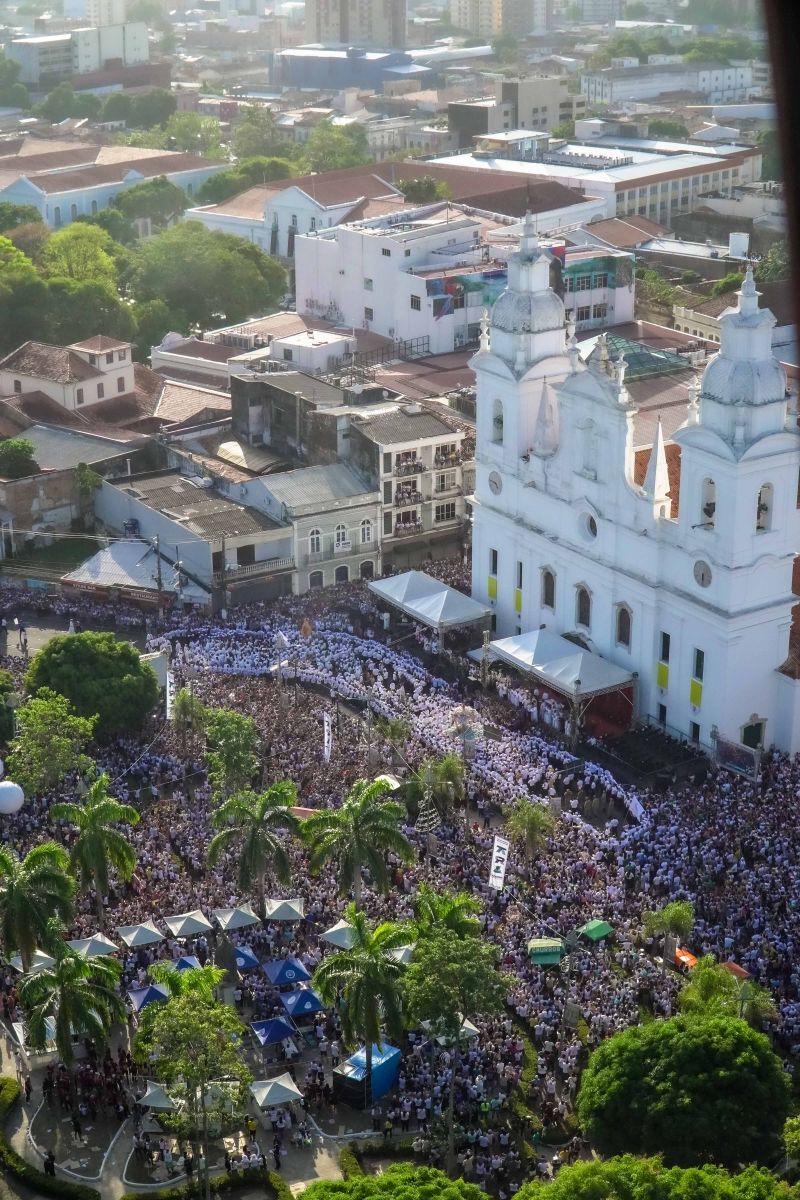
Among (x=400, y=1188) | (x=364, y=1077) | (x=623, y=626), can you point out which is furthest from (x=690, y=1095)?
(x=623, y=626)

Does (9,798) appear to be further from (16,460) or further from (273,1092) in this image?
(16,460)

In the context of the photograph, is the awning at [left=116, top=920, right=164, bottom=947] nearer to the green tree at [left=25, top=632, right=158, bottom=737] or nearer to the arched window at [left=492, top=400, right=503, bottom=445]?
the green tree at [left=25, top=632, right=158, bottom=737]

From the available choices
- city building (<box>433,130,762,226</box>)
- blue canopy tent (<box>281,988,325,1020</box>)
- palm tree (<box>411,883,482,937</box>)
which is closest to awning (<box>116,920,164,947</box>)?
blue canopy tent (<box>281,988,325,1020</box>)

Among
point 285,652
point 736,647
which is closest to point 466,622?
point 285,652

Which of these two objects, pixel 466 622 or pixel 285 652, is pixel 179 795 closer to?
pixel 285 652

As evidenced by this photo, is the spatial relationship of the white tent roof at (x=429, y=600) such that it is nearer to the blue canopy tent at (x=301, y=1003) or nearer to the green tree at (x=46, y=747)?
the green tree at (x=46, y=747)

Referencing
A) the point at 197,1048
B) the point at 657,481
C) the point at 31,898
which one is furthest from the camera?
the point at 657,481

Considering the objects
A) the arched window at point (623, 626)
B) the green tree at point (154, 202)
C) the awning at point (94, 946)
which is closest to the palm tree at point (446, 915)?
the awning at point (94, 946)
